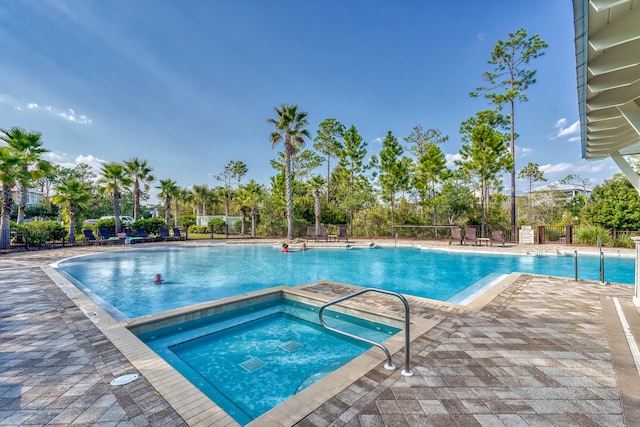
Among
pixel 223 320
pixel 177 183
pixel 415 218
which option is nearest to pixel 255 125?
pixel 177 183

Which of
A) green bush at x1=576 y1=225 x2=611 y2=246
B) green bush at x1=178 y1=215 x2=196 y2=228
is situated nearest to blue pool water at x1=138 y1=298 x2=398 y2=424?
green bush at x1=576 y1=225 x2=611 y2=246

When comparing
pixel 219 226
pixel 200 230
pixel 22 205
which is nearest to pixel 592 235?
pixel 219 226

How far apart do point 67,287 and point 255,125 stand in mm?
21960

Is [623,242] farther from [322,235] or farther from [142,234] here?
[142,234]

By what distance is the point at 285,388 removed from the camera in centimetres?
318

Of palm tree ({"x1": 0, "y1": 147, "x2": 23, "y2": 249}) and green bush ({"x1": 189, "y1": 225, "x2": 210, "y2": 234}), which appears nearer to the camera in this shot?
palm tree ({"x1": 0, "y1": 147, "x2": 23, "y2": 249})

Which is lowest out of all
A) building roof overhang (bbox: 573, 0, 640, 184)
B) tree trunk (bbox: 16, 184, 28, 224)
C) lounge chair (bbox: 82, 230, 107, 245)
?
lounge chair (bbox: 82, 230, 107, 245)

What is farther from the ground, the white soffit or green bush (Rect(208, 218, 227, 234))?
the white soffit

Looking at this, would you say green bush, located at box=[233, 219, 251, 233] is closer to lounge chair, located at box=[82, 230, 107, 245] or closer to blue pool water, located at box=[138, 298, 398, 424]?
lounge chair, located at box=[82, 230, 107, 245]

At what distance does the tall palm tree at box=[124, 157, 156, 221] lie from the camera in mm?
21531

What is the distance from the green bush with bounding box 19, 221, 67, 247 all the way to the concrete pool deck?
14.2 m

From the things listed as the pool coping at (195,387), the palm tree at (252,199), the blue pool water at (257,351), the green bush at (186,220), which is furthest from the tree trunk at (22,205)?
the blue pool water at (257,351)

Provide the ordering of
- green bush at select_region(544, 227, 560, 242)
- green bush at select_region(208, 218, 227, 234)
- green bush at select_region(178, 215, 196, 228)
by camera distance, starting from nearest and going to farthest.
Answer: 1. green bush at select_region(544, 227, 560, 242)
2. green bush at select_region(208, 218, 227, 234)
3. green bush at select_region(178, 215, 196, 228)

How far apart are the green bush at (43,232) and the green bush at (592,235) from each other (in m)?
29.1
